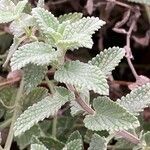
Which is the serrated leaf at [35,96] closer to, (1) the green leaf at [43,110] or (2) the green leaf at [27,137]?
(2) the green leaf at [27,137]

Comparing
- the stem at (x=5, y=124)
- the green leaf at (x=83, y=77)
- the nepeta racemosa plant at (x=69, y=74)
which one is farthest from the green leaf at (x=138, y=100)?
the stem at (x=5, y=124)

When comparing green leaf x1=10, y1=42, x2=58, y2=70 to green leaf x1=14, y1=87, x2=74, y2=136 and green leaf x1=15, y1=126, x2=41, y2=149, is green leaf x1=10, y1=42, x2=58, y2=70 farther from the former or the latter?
green leaf x1=15, y1=126, x2=41, y2=149

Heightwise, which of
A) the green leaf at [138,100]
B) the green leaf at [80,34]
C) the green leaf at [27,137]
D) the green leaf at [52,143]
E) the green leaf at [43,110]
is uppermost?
the green leaf at [80,34]

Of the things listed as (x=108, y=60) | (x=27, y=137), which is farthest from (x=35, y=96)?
(x=108, y=60)

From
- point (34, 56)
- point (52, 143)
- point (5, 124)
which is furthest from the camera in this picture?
point (5, 124)

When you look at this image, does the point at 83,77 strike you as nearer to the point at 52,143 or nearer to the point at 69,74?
the point at 69,74

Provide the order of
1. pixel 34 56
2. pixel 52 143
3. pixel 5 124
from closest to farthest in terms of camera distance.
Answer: pixel 34 56
pixel 52 143
pixel 5 124

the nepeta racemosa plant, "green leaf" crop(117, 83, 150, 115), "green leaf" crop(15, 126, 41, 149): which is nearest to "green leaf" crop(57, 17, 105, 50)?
the nepeta racemosa plant
